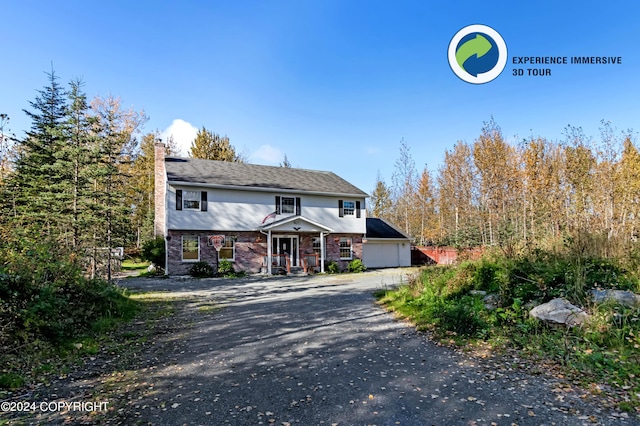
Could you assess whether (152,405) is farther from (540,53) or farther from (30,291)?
(540,53)

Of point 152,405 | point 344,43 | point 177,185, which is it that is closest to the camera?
point 152,405

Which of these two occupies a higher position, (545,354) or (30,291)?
(30,291)

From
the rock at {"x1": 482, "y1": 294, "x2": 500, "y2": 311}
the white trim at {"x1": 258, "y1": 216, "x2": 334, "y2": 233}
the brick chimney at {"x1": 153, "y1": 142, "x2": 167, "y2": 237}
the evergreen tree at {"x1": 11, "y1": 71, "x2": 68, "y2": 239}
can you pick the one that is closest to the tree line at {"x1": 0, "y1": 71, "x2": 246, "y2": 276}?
the evergreen tree at {"x1": 11, "y1": 71, "x2": 68, "y2": 239}

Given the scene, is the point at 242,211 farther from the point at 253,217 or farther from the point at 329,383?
the point at 329,383

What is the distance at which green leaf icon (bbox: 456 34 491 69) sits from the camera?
9.03m

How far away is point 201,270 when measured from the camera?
1725cm

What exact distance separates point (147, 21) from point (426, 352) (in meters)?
11.0

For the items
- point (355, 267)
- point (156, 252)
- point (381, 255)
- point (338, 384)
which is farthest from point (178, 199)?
point (338, 384)

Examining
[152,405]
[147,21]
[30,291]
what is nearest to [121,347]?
[30,291]

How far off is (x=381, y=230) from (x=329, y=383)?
70.5 ft

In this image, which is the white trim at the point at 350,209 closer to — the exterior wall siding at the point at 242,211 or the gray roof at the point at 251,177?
the exterior wall siding at the point at 242,211

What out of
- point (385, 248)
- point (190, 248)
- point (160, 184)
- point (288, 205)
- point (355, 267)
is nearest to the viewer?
point (190, 248)

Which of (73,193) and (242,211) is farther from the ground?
(73,193)

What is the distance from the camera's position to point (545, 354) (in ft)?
15.6
